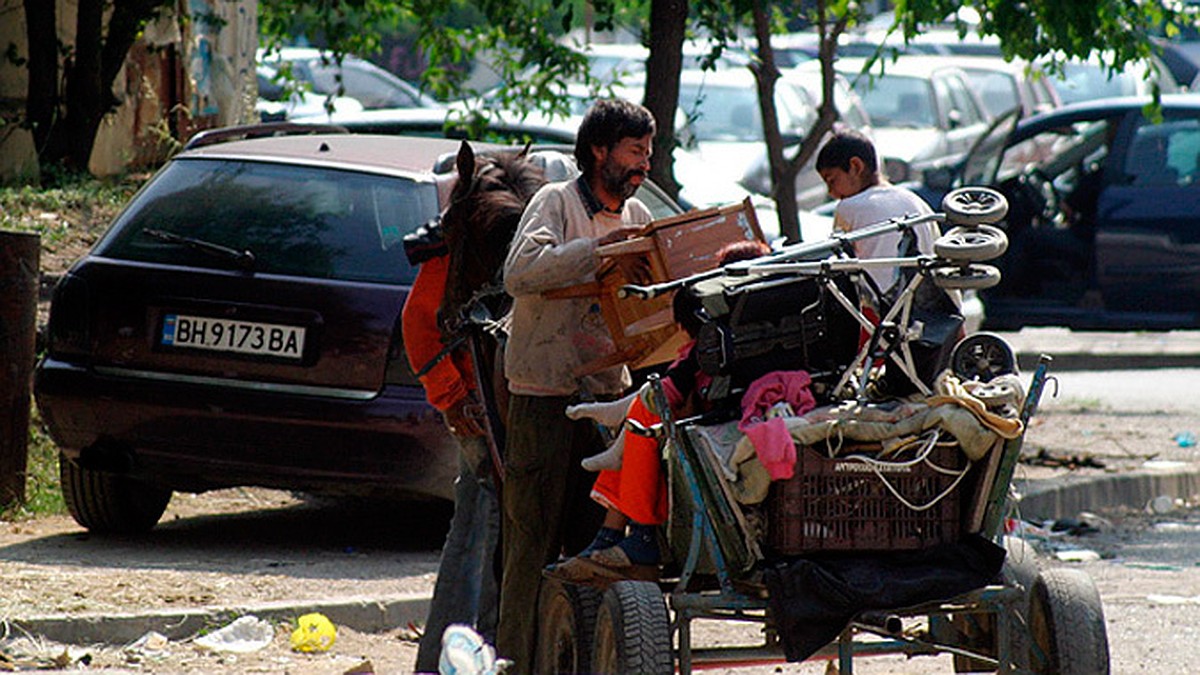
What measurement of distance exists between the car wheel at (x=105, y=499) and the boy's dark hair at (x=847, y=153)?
2.97m

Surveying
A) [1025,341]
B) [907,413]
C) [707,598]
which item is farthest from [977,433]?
[1025,341]

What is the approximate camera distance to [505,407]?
621cm

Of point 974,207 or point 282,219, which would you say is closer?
point 974,207

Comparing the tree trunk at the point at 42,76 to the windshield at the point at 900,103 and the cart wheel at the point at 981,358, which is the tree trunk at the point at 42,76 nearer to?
the cart wheel at the point at 981,358

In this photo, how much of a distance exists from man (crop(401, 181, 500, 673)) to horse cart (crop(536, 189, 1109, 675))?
0.91 metres

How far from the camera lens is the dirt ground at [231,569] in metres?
6.53

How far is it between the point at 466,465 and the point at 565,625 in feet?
2.71

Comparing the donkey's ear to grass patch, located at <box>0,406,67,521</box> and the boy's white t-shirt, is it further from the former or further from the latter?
grass patch, located at <box>0,406,67,521</box>

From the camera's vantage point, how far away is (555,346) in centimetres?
591

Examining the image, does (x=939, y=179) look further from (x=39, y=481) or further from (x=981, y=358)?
(x=981, y=358)

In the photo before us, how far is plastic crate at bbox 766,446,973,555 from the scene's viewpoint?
502 centimetres

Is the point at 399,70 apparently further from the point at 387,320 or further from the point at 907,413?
Answer: the point at 907,413

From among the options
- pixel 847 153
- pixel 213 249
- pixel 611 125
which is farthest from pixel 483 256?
pixel 213 249

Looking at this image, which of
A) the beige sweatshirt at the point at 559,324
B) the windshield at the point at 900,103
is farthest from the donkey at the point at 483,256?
the windshield at the point at 900,103
